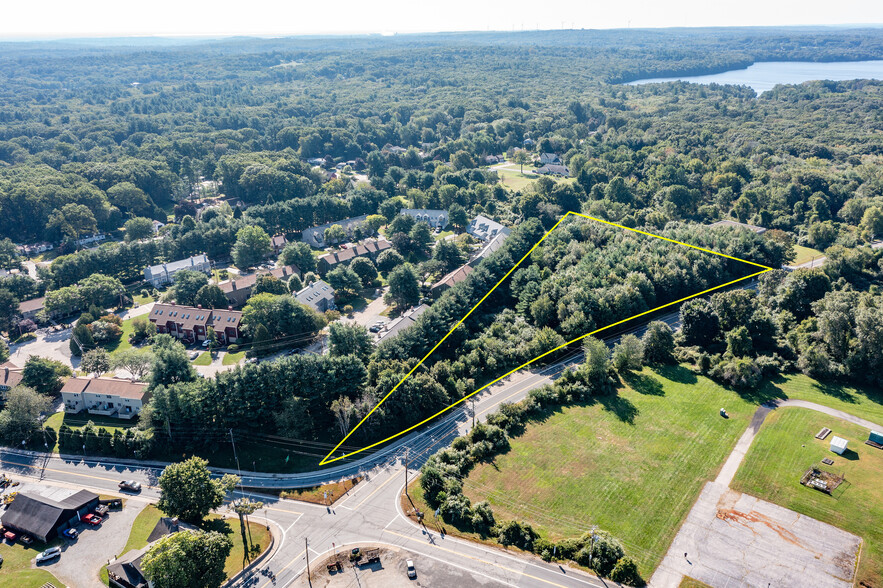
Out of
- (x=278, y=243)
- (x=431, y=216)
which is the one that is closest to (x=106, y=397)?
(x=278, y=243)

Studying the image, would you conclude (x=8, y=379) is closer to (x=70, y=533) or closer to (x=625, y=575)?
(x=70, y=533)

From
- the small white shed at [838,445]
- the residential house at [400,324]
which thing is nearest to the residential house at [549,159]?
the residential house at [400,324]

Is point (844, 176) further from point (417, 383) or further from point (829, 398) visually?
point (417, 383)

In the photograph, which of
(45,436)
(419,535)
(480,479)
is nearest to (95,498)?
(45,436)

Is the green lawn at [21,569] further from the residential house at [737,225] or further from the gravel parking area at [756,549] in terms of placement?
the residential house at [737,225]

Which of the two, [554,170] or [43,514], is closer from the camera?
[43,514]

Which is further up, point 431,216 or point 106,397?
point 431,216
